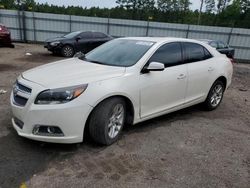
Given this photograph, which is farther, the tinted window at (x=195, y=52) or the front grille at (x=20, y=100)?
the tinted window at (x=195, y=52)

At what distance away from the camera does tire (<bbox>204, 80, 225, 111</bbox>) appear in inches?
217

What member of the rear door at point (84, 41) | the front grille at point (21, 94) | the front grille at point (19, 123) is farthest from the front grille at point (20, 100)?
the rear door at point (84, 41)

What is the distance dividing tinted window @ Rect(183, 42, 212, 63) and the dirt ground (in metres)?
1.25

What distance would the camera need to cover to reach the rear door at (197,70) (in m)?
4.84

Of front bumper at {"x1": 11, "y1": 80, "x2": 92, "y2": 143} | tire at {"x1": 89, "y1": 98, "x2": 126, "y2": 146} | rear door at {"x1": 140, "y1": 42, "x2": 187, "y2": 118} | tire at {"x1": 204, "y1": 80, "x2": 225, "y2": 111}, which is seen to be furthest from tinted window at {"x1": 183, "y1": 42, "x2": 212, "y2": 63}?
front bumper at {"x1": 11, "y1": 80, "x2": 92, "y2": 143}

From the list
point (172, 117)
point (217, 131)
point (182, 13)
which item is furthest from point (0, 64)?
point (182, 13)

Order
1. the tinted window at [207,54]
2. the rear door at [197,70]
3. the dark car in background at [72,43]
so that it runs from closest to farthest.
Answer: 1. the rear door at [197,70]
2. the tinted window at [207,54]
3. the dark car in background at [72,43]

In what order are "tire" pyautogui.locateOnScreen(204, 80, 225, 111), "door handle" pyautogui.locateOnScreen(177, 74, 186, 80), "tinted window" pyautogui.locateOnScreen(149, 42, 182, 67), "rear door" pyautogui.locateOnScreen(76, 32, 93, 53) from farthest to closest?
"rear door" pyautogui.locateOnScreen(76, 32, 93, 53) → "tire" pyautogui.locateOnScreen(204, 80, 225, 111) → "door handle" pyautogui.locateOnScreen(177, 74, 186, 80) → "tinted window" pyautogui.locateOnScreen(149, 42, 182, 67)

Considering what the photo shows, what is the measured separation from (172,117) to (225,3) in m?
65.1

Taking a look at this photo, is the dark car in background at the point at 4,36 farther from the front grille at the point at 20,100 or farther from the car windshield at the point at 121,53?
the front grille at the point at 20,100

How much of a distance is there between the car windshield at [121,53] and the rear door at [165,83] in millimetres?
247

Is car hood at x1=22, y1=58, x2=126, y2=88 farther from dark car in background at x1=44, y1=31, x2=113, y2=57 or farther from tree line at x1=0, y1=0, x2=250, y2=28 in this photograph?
tree line at x1=0, y1=0, x2=250, y2=28

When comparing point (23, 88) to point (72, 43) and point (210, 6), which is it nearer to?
point (72, 43)

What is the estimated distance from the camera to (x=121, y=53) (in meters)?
4.37
